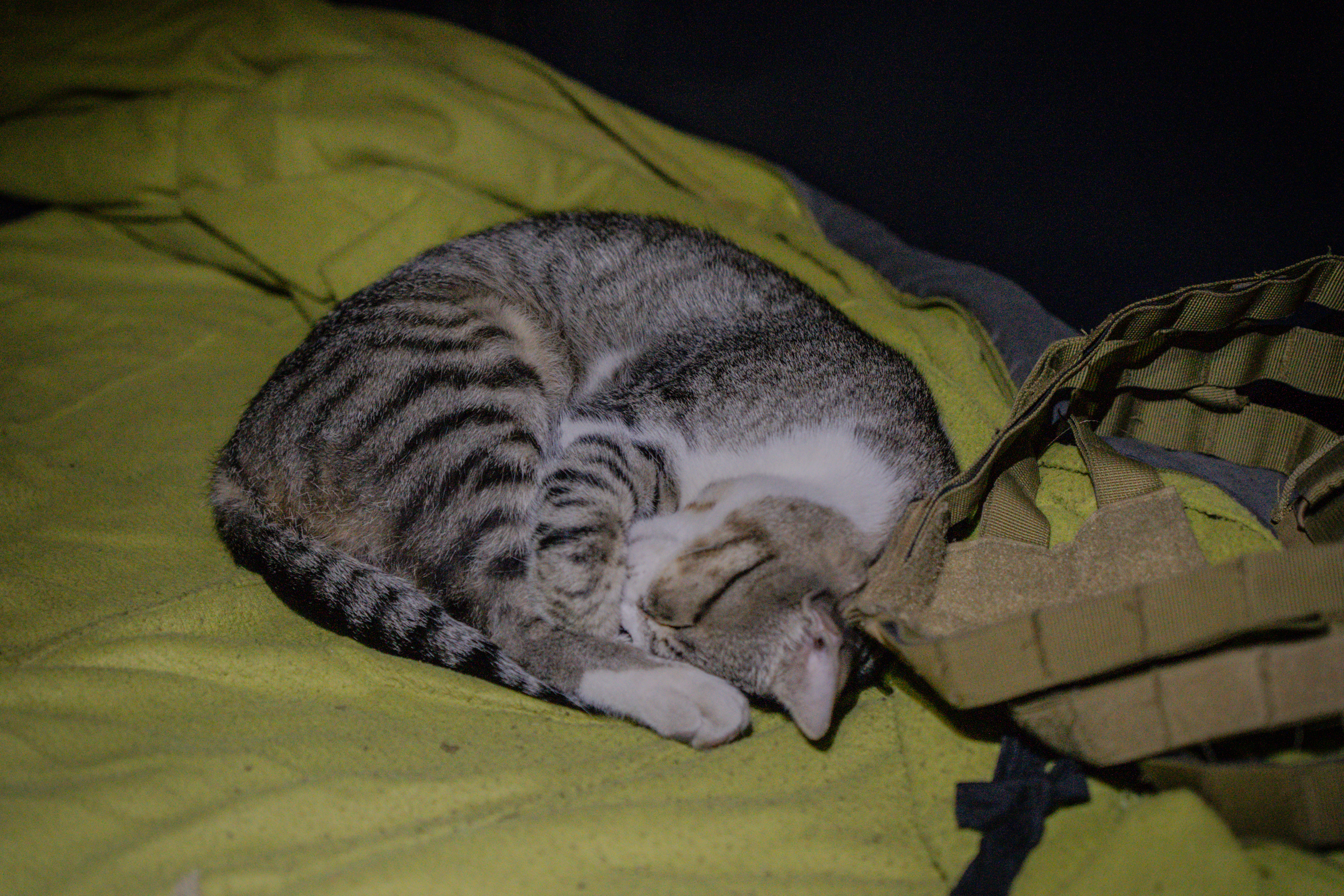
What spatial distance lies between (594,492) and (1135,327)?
3.70ft

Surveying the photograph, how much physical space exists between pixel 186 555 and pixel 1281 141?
8.22 ft

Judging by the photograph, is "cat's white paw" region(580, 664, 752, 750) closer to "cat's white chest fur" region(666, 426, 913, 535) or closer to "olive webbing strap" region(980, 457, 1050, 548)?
"cat's white chest fur" region(666, 426, 913, 535)

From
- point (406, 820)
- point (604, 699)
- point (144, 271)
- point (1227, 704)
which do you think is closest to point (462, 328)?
point (604, 699)

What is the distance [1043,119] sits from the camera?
2.08m

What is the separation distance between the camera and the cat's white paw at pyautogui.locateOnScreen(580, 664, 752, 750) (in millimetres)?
1528

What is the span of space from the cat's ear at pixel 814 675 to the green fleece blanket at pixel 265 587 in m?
0.10

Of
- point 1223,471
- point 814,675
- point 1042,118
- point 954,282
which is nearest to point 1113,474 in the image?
point 1223,471

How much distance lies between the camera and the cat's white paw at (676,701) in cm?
153

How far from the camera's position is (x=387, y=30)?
3.22 metres

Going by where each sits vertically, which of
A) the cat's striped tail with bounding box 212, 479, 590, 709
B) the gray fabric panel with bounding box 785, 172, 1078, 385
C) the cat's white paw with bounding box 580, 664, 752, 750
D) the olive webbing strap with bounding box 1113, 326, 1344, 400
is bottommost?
the cat's striped tail with bounding box 212, 479, 590, 709

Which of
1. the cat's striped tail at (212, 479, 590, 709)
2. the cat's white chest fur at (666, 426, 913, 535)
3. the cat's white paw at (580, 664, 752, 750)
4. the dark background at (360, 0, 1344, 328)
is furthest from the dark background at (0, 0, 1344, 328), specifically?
the cat's striped tail at (212, 479, 590, 709)

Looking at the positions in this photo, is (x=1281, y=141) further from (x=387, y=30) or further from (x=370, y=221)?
(x=387, y=30)

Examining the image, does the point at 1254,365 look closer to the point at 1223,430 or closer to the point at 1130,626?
the point at 1223,430

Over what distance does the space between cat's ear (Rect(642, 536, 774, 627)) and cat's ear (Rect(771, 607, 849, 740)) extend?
162mm
